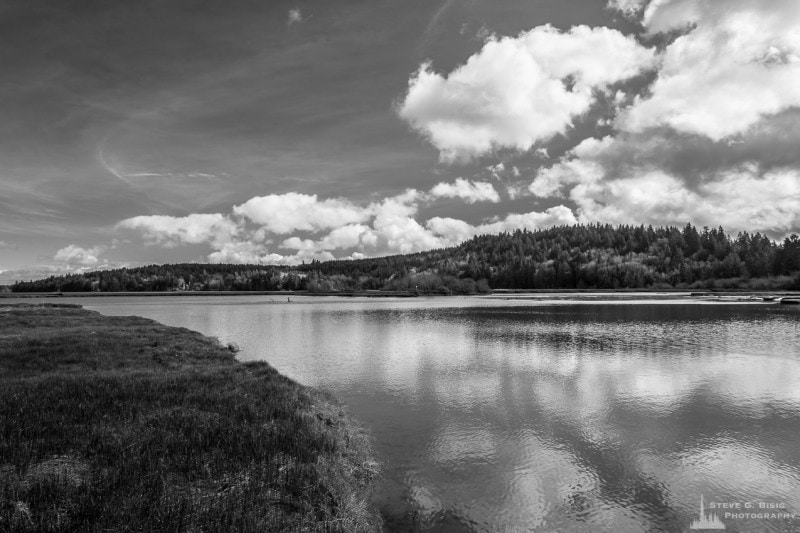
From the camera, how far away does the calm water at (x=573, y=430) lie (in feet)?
42.5

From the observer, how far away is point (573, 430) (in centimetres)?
1950

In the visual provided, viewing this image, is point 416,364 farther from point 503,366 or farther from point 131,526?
point 131,526

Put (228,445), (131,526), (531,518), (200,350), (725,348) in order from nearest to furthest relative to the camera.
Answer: (131,526), (531,518), (228,445), (200,350), (725,348)

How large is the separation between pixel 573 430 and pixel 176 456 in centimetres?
1565

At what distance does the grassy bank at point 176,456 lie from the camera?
32.5 feet

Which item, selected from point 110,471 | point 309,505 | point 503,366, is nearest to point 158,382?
point 110,471

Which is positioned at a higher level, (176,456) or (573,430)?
(176,456)

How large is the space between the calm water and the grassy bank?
199cm

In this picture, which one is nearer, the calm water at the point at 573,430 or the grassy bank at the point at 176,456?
the grassy bank at the point at 176,456

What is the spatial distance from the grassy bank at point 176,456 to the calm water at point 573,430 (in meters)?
1.99

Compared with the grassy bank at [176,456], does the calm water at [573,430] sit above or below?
below

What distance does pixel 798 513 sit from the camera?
1259 cm

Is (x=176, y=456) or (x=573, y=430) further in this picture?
(x=573, y=430)

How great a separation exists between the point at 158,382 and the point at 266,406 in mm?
7151
